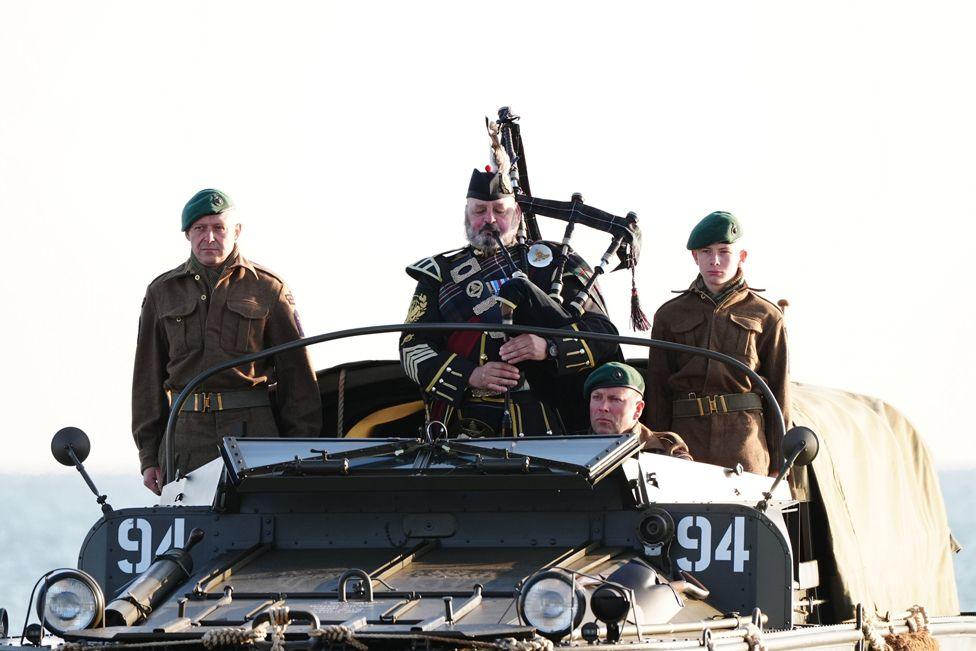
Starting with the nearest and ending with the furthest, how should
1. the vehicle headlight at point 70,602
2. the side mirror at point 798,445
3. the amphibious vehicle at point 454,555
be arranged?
1. the amphibious vehicle at point 454,555
2. the vehicle headlight at point 70,602
3. the side mirror at point 798,445

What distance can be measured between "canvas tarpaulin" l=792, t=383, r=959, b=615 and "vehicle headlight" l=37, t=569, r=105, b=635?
4.12m

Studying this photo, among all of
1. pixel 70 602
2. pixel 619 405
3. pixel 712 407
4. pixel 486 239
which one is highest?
pixel 486 239

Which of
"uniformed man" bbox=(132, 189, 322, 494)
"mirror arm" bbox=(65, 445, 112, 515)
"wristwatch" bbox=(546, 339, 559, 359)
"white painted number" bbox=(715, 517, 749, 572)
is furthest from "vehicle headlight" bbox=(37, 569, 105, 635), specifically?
"wristwatch" bbox=(546, 339, 559, 359)

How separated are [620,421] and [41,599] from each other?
3.05 meters

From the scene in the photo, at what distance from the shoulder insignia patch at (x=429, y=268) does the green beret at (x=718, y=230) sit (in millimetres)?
1406

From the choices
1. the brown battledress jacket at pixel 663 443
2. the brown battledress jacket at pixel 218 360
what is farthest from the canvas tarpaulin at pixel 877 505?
the brown battledress jacket at pixel 218 360

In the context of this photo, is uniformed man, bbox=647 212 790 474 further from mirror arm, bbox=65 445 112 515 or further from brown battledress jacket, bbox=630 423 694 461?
mirror arm, bbox=65 445 112 515

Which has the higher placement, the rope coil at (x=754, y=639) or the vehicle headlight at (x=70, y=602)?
the vehicle headlight at (x=70, y=602)

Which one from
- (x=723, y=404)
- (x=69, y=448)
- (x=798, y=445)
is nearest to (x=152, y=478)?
(x=69, y=448)

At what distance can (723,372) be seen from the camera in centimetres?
1089

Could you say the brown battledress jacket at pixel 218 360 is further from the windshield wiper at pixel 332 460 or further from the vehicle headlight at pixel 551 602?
the vehicle headlight at pixel 551 602

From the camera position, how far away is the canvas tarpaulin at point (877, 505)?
35.9 feet

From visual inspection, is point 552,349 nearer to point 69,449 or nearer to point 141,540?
point 141,540

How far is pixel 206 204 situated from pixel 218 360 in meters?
0.84
